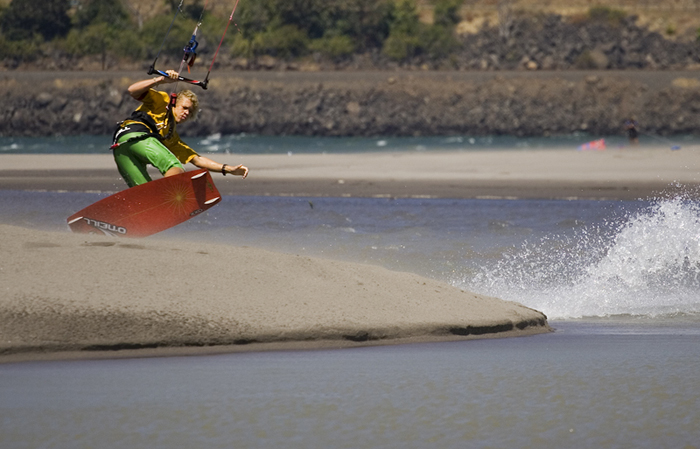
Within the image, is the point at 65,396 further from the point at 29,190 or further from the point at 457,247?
the point at 29,190

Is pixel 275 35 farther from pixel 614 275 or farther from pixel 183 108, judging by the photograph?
pixel 183 108

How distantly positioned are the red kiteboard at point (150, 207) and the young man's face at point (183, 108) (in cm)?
57

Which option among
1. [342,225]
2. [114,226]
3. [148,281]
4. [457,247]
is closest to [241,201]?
[342,225]

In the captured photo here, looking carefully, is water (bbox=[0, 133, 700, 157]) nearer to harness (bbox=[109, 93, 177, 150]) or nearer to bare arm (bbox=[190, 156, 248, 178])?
harness (bbox=[109, 93, 177, 150])

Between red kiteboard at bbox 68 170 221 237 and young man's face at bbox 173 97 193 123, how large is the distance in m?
0.57

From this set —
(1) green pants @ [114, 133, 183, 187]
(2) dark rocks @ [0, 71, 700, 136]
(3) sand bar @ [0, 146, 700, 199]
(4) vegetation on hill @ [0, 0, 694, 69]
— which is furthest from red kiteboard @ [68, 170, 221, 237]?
(4) vegetation on hill @ [0, 0, 694, 69]

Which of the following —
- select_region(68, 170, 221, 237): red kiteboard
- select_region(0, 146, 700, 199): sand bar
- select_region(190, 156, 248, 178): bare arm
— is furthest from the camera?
select_region(0, 146, 700, 199): sand bar

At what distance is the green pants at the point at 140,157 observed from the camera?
8781 mm

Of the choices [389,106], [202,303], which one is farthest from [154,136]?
[389,106]

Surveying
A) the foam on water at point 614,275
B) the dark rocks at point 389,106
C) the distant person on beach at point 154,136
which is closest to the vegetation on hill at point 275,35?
the dark rocks at point 389,106

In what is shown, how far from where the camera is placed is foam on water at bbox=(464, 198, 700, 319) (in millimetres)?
9305

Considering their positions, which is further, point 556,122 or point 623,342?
point 556,122

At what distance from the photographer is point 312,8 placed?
235 ft

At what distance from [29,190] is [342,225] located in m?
9.53
